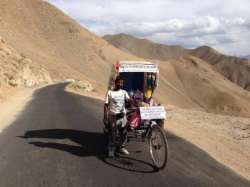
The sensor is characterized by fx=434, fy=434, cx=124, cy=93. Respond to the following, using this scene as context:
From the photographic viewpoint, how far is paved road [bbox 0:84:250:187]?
27.3ft

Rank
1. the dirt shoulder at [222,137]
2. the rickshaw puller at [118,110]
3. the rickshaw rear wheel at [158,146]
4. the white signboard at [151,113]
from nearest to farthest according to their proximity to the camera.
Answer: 1. the rickshaw rear wheel at [158,146]
2. the white signboard at [151,113]
3. the rickshaw puller at [118,110]
4. the dirt shoulder at [222,137]

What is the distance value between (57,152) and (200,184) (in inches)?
161

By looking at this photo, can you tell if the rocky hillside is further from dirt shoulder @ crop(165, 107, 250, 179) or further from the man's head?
the man's head

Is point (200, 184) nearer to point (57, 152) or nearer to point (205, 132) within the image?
point (57, 152)

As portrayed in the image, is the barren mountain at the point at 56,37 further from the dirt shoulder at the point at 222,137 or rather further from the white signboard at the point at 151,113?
the white signboard at the point at 151,113

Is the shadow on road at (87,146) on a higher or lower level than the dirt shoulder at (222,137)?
higher

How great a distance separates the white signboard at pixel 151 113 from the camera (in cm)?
962

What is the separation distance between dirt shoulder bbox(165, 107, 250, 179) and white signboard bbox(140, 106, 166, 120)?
89.6 inches

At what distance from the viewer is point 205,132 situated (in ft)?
55.2

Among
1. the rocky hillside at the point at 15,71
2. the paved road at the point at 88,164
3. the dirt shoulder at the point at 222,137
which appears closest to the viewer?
the paved road at the point at 88,164

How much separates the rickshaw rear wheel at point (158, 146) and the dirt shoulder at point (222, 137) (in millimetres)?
2005

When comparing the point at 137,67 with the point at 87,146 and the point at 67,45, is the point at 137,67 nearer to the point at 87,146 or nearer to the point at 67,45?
the point at 87,146

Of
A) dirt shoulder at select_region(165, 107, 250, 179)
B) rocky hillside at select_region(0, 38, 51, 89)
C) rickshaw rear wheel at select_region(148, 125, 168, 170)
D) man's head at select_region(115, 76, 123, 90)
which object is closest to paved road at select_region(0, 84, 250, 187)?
rickshaw rear wheel at select_region(148, 125, 168, 170)

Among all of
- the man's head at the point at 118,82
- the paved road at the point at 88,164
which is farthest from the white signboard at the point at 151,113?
the paved road at the point at 88,164
